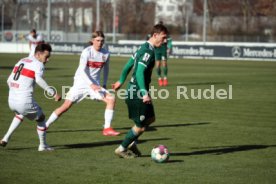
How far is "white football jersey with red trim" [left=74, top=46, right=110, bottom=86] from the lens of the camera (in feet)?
43.8

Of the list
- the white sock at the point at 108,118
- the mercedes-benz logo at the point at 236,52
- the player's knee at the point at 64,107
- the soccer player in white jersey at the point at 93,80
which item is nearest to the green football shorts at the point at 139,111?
the player's knee at the point at 64,107

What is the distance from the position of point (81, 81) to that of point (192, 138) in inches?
99.8

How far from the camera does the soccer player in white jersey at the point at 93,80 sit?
1322 centimetres

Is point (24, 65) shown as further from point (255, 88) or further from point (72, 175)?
point (255, 88)

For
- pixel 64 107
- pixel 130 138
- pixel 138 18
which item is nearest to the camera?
pixel 130 138

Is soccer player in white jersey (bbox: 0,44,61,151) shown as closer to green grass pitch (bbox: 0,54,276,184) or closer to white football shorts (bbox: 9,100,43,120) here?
white football shorts (bbox: 9,100,43,120)

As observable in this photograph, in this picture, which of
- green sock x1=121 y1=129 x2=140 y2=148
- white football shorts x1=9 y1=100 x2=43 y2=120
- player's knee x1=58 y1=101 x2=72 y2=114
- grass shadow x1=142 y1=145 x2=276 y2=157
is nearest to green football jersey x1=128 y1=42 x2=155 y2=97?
green sock x1=121 y1=129 x2=140 y2=148

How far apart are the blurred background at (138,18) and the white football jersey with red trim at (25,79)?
6079 cm

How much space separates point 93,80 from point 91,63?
1.19ft

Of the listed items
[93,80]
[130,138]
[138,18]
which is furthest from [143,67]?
[138,18]

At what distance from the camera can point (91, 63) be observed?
13.5 m

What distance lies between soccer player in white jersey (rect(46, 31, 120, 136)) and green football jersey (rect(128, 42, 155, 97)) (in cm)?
301

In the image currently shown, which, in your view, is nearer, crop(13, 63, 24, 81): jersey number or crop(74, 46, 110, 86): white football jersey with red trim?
crop(13, 63, 24, 81): jersey number

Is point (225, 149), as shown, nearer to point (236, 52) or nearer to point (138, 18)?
point (236, 52)
